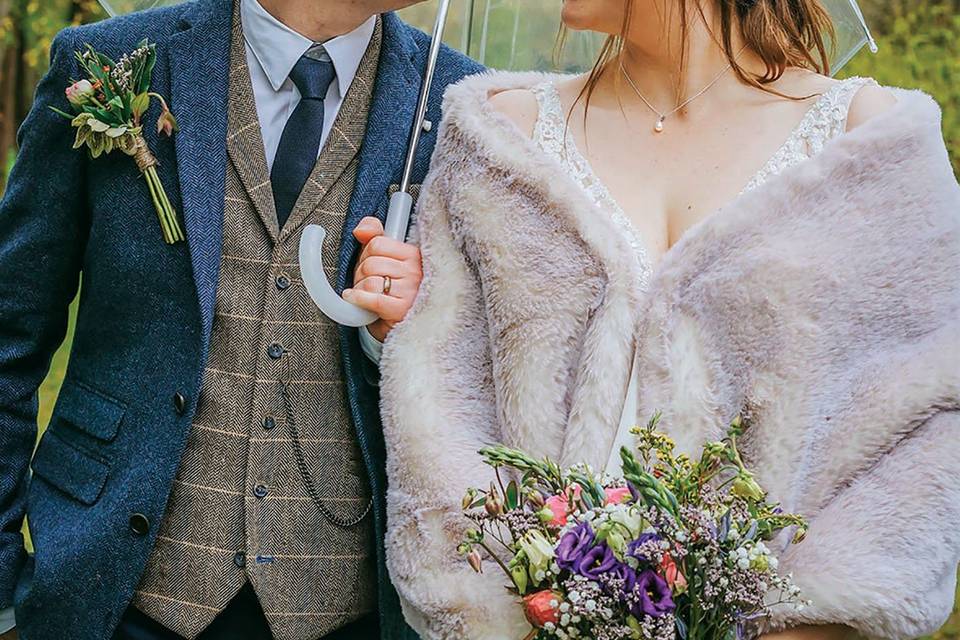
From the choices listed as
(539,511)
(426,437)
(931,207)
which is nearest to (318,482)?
(426,437)

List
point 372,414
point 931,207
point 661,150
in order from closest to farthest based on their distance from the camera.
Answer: point 931,207
point 661,150
point 372,414

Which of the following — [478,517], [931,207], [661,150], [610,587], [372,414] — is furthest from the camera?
[372,414]

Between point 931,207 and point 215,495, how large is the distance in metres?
1.27

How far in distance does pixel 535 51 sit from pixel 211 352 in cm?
101

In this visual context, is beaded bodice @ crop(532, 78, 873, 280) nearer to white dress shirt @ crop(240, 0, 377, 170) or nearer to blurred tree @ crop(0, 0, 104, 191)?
white dress shirt @ crop(240, 0, 377, 170)

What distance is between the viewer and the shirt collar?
2496mm

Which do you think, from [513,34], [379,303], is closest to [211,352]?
[379,303]

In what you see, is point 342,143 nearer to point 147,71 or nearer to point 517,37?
point 147,71

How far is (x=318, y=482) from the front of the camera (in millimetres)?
2354

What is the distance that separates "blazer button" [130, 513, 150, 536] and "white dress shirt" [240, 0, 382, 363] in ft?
2.28

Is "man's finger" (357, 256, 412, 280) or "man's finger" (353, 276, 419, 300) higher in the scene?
"man's finger" (357, 256, 412, 280)

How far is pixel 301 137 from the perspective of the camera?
8.04 ft

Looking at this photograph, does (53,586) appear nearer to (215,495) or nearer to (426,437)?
(215,495)

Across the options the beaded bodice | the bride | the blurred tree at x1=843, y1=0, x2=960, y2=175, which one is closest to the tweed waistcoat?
the bride
